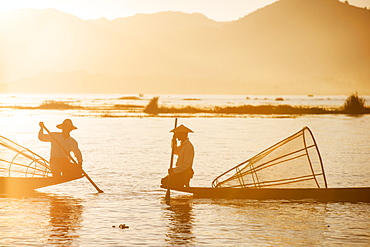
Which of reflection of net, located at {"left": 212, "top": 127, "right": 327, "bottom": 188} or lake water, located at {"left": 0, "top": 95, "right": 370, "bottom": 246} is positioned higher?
reflection of net, located at {"left": 212, "top": 127, "right": 327, "bottom": 188}

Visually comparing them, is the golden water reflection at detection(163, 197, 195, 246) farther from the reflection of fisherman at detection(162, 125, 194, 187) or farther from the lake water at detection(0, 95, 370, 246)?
the reflection of fisherman at detection(162, 125, 194, 187)

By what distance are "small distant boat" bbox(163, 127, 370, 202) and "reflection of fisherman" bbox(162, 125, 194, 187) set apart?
9.3 inches

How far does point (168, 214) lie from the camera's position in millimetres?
15016

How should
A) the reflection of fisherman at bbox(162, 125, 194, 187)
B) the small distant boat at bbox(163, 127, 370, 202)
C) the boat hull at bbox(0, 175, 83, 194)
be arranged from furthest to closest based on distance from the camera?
the boat hull at bbox(0, 175, 83, 194), the small distant boat at bbox(163, 127, 370, 202), the reflection of fisherman at bbox(162, 125, 194, 187)

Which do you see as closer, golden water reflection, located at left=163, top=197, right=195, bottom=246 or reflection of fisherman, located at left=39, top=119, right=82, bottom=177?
golden water reflection, located at left=163, top=197, right=195, bottom=246

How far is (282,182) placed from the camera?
18.3m

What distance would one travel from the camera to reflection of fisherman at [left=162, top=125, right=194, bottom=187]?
53.3 feet

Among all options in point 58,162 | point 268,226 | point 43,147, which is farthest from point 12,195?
point 43,147

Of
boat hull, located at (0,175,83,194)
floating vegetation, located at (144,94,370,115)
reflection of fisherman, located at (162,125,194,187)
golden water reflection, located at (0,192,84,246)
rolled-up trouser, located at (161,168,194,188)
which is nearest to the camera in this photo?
golden water reflection, located at (0,192,84,246)

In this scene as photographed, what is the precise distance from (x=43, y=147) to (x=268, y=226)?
2195 centimetres

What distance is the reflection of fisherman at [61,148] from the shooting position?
1669 centimetres

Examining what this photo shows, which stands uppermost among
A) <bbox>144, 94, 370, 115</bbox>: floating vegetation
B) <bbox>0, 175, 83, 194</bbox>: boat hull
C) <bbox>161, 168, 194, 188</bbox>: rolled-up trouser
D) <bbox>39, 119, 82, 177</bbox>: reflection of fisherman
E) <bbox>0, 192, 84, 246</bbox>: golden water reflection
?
<bbox>144, 94, 370, 115</bbox>: floating vegetation

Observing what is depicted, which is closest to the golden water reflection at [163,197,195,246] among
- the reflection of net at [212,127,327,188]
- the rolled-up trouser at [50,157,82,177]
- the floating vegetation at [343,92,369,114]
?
the reflection of net at [212,127,327,188]

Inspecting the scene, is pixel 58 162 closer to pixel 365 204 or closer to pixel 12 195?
pixel 12 195
